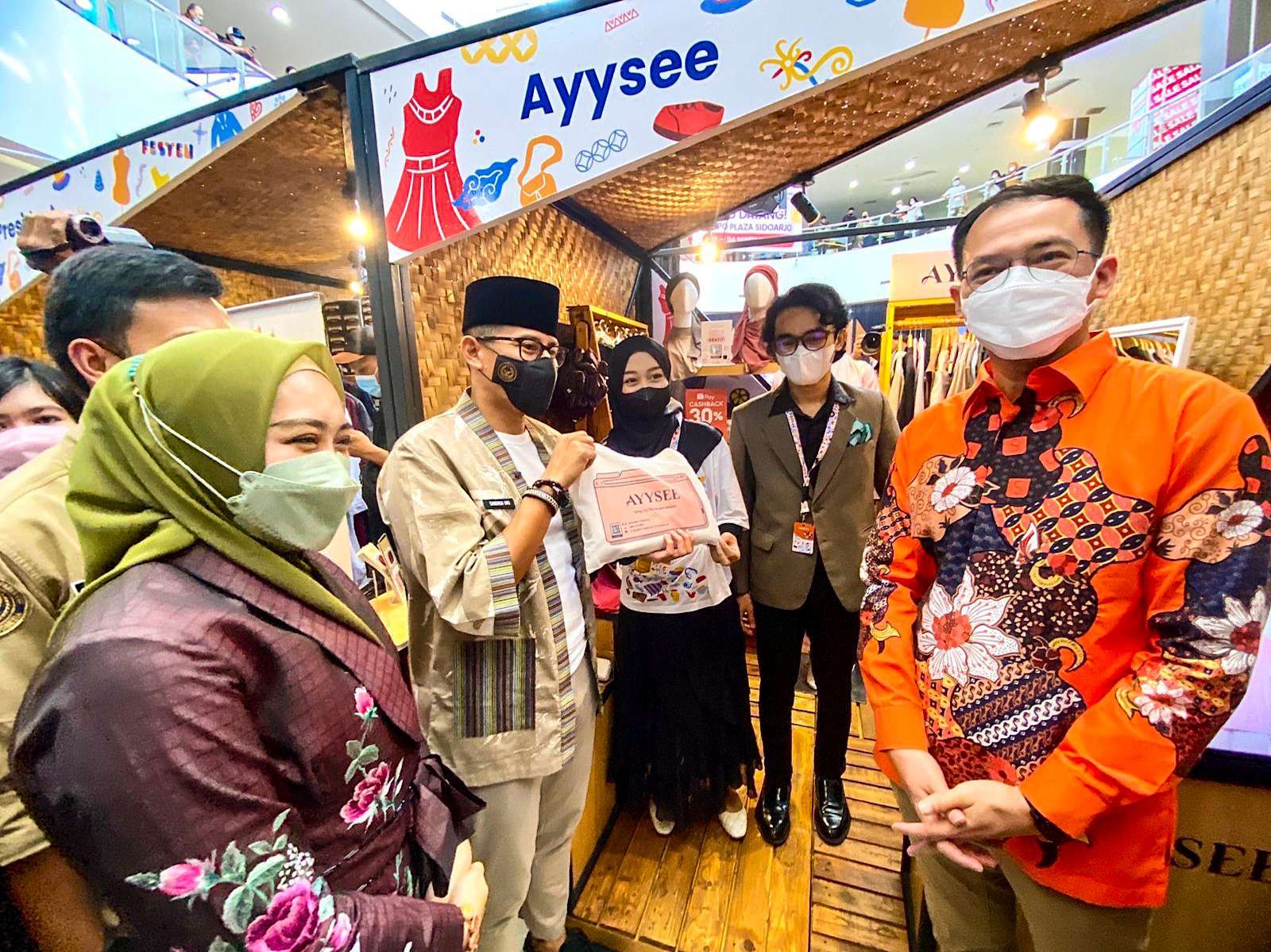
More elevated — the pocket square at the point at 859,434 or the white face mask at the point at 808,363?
the white face mask at the point at 808,363

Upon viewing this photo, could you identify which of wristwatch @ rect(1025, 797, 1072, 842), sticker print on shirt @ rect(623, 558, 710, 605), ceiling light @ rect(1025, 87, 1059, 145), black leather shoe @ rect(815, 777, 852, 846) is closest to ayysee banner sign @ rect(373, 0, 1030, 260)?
sticker print on shirt @ rect(623, 558, 710, 605)

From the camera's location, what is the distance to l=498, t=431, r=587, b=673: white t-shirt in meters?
1.31

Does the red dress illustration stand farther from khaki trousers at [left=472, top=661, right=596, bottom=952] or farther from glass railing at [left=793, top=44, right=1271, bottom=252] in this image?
glass railing at [left=793, top=44, right=1271, bottom=252]

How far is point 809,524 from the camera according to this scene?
1.79 meters

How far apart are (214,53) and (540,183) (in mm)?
7383

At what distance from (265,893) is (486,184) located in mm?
1590

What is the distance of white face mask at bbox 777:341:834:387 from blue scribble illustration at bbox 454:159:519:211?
103 cm

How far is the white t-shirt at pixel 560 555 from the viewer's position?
4.28 ft

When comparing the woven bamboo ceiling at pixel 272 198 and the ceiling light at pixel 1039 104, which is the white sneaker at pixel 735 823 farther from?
the ceiling light at pixel 1039 104

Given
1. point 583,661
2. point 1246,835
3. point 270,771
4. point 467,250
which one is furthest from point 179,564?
point 1246,835

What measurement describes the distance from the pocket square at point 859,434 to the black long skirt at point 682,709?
0.74 m

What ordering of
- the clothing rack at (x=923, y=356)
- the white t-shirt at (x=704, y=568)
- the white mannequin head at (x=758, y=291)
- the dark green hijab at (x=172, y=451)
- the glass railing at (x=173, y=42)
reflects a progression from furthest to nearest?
the glass railing at (x=173, y=42) → the white mannequin head at (x=758, y=291) → the clothing rack at (x=923, y=356) → the white t-shirt at (x=704, y=568) → the dark green hijab at (x=172, y=451)

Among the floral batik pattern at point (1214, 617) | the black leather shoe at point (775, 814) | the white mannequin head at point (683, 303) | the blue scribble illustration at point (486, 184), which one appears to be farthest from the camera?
the white mannequin head at point (683, 303)

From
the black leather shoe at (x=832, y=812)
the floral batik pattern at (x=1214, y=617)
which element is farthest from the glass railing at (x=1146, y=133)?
the black leather shoe at (x=832, y=812)
